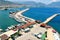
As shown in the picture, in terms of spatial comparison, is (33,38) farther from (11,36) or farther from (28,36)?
(11,36)

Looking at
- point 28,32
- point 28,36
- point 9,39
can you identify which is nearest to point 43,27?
point 28,32

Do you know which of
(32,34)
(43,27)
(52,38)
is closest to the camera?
(52,38)

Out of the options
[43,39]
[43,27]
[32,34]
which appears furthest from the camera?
[43,27]

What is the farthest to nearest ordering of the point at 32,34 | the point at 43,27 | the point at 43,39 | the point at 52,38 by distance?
the point at 43,27
the point at 32,34
the point at 52,38
the point at 43,39

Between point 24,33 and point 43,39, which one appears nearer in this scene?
point 43,39

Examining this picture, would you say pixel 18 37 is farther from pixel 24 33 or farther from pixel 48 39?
pixel 48 39

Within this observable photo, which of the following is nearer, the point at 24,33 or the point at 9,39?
the point at 9,39

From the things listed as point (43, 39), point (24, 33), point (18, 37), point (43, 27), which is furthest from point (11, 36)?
point (43, 27)

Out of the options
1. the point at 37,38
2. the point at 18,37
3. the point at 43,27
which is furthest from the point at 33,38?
the point at 43,27
